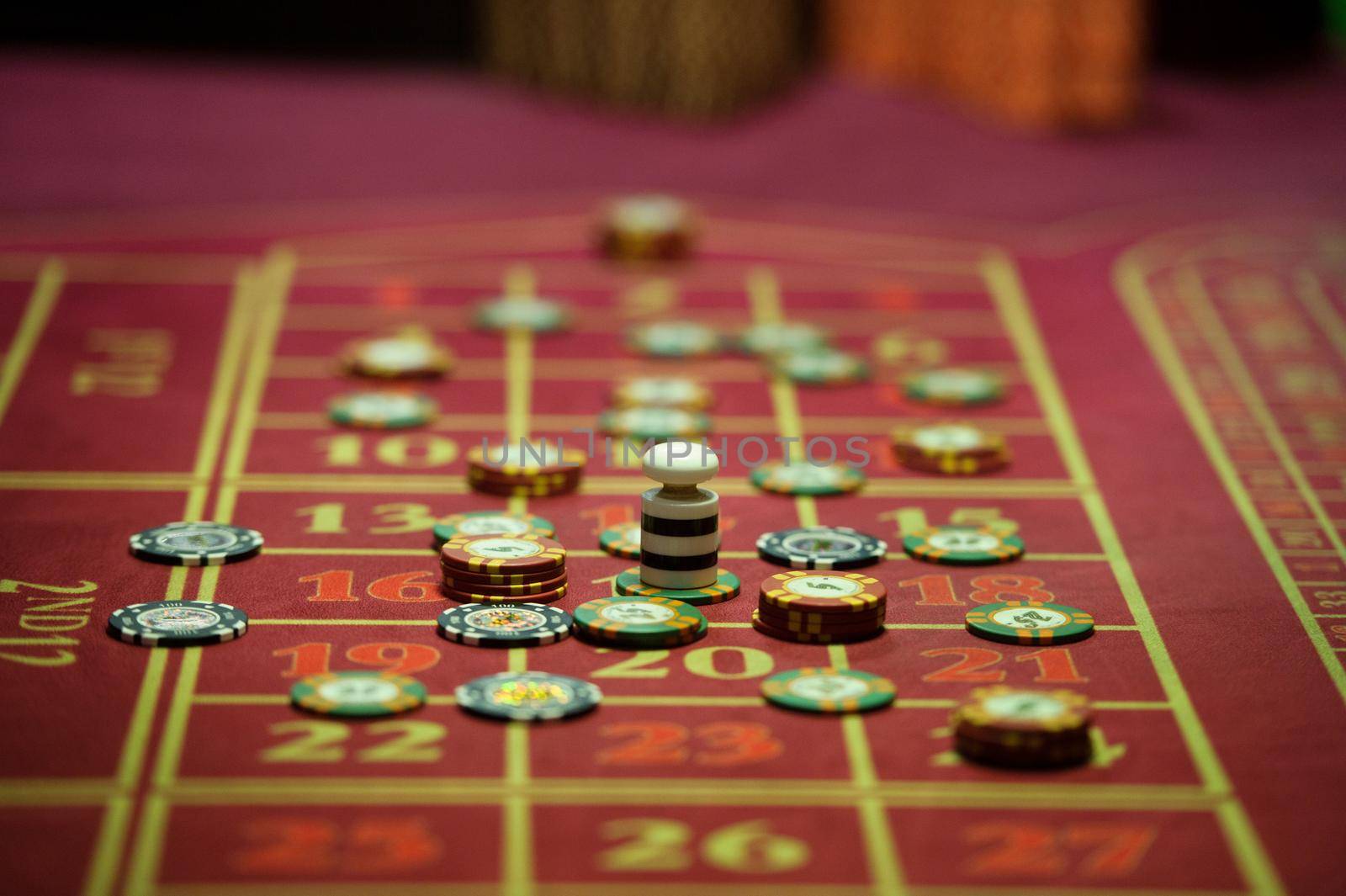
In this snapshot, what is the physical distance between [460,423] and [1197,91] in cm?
716

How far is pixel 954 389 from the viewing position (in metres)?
6.82

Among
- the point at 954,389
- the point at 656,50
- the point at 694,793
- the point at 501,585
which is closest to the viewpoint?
the point at 694,793

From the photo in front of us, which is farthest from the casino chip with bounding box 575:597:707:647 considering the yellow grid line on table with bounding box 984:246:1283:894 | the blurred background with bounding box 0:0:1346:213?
the blurred background with bounding box 0:0:1346:213

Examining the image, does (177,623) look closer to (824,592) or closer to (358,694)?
(358,694)

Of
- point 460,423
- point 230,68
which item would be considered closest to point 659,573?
point 460,423

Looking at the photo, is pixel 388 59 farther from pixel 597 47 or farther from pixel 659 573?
pixel 659 573

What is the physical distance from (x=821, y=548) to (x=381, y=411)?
6.44 ft

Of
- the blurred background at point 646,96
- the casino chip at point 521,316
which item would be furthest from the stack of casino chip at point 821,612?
the blurred background at point 646,96

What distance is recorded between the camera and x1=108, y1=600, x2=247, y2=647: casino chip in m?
4.56

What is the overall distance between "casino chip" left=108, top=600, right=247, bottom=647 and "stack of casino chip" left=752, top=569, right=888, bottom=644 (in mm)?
1382

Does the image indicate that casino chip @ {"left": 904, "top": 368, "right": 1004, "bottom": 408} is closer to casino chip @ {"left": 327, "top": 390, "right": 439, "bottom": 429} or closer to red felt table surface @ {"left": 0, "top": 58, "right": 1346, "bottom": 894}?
red felt table surface @ {"left": 0, "top": 58, "right": 1346, "bottom": 894}

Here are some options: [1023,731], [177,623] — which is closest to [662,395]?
[177,623]

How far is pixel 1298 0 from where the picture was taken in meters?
12.9

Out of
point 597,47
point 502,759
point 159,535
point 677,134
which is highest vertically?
point 597,47
